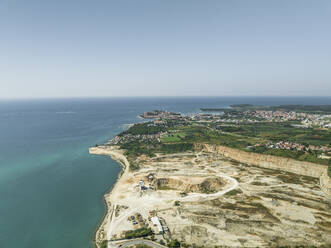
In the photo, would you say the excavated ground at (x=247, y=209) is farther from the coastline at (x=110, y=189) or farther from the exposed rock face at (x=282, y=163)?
the coastline at (x=110, y=189)

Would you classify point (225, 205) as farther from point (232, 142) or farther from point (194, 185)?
point (232, 142)

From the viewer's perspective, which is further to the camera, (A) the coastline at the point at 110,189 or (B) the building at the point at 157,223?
(A) the coastline at the point at 110,189

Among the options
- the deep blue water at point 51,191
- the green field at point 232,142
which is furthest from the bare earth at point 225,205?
the green field at point 232,142

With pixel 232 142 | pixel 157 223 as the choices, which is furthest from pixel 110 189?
pixel 232 142

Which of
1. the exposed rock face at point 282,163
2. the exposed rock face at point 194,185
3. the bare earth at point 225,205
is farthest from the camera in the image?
the exposed rock face at point 282,163

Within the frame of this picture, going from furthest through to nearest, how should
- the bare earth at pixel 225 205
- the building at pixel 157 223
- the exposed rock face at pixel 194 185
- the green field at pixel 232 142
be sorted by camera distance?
1. the green field at pixel 232 142
2. the exposed rock face at pixel 194 185
3. the building at pixel 157 223
4. the bare earth at pixel 225 205

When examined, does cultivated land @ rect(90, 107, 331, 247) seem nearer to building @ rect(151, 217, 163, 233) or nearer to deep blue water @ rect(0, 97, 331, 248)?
building @ rect(151, 217, 163, 233)
